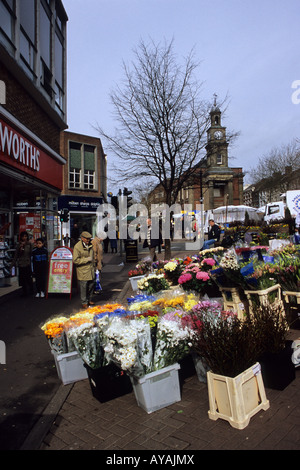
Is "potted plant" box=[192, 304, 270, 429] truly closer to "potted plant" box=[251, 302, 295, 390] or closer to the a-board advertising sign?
"potted plant" box=[251, 302, 295, 390]

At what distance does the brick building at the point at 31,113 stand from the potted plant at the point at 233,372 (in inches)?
330

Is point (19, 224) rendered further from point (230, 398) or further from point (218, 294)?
point (230, 398)

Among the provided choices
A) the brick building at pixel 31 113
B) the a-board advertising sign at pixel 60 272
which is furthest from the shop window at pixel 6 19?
the a-board advertising sign at pixel 60 272

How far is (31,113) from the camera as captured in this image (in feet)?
41.8

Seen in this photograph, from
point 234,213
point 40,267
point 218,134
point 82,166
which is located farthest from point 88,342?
point 82,166

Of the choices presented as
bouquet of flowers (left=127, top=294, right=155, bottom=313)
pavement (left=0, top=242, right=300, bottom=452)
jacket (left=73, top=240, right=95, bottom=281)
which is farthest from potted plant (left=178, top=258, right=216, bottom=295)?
jacket (left=73, top=240, right=95, bottom=281)

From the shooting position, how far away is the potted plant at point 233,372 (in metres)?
3.08

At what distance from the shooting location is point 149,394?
352 cm

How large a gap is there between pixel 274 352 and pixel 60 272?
24.4ft

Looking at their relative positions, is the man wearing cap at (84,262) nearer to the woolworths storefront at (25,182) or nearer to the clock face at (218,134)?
the woolworths storefront at (25,182)

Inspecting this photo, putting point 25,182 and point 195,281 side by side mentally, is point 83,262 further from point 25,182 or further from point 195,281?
point 25,182

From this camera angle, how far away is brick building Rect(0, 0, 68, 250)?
10.3 metres
